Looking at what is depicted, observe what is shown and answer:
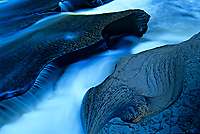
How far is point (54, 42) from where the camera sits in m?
3.44

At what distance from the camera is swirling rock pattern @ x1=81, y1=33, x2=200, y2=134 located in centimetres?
171

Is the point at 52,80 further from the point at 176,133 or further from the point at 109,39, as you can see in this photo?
the point at 176,133

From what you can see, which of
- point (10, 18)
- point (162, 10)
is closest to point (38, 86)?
point (10, 18)

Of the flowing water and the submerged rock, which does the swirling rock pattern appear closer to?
the flowing water

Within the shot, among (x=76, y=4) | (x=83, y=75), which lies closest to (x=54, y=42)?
(x=83, y=75)

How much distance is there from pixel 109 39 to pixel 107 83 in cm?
189

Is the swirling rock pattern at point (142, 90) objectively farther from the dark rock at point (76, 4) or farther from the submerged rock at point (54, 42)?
the dark rock at point (76, 4)

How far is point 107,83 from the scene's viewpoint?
234cm

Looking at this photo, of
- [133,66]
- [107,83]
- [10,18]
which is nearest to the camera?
[107,83]

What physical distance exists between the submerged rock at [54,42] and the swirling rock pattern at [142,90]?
3.56 feet

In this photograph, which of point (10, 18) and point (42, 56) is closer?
point (42, 56)

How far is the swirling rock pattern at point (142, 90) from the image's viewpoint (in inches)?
67.2

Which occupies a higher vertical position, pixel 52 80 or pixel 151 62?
pixel 151 62

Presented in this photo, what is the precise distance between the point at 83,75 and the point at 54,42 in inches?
38.0
